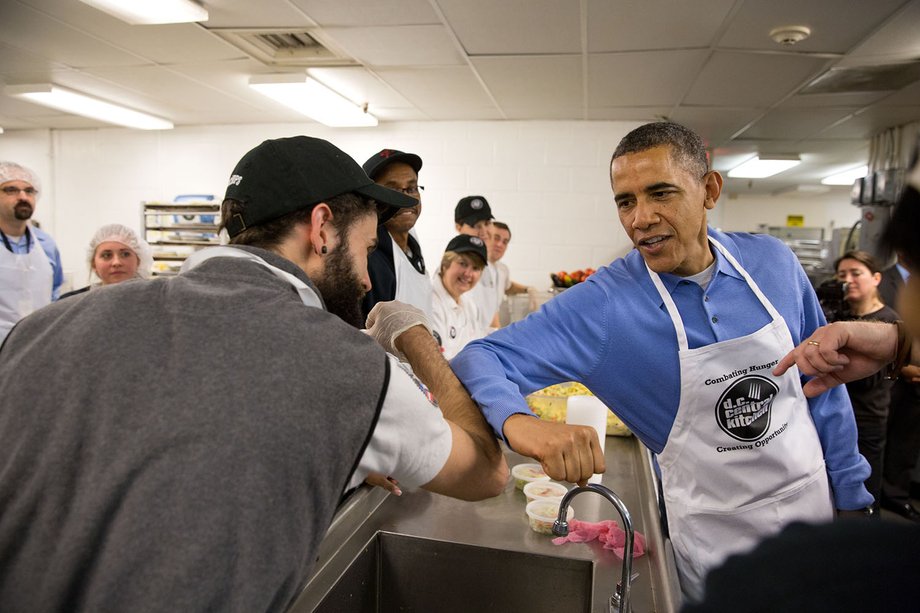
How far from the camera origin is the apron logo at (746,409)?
5.08 feet

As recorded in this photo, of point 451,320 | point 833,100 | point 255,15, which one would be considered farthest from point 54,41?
point 833,100

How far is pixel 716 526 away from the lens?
1.58 meters

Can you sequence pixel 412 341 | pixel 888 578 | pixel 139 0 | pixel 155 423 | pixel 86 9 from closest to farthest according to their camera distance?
1. pixel 888 578
2. pixel 155 423
3. pixel 412 341
4. pixel 139 0
5. pixel 86 9

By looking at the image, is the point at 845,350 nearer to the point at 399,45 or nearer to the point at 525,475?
the point at 525,475

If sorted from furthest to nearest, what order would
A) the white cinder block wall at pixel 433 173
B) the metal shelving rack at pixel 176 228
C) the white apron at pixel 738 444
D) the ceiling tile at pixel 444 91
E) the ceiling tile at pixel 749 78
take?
the metal shelving rack at pixel 176 228
the white cinder block wall at pixel 433 173
the ceiling tile at pixel 444 91
the ceiling tile at pixel 749 78
the white apron at pixel 738 444

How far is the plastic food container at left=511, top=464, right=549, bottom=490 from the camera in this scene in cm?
224

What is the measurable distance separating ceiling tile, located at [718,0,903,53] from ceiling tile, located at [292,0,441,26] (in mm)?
1816

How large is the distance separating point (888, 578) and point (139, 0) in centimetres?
391

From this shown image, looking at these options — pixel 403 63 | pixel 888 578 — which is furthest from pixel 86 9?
pixel 888 578

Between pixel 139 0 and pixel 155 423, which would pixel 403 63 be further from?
pixel 155 423

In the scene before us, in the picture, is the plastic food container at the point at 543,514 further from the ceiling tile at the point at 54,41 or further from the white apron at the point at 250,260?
the ceiling tile at the point at 54,41

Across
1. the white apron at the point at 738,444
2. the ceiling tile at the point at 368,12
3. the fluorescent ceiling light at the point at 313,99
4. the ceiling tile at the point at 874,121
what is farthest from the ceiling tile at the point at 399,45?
the ceiling tile at the point at 874,121

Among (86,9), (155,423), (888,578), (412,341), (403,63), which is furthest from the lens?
(403,63)

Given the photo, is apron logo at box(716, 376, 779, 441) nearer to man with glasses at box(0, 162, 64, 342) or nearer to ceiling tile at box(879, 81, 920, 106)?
man with glasses at box(0, 162, 64, 342)
